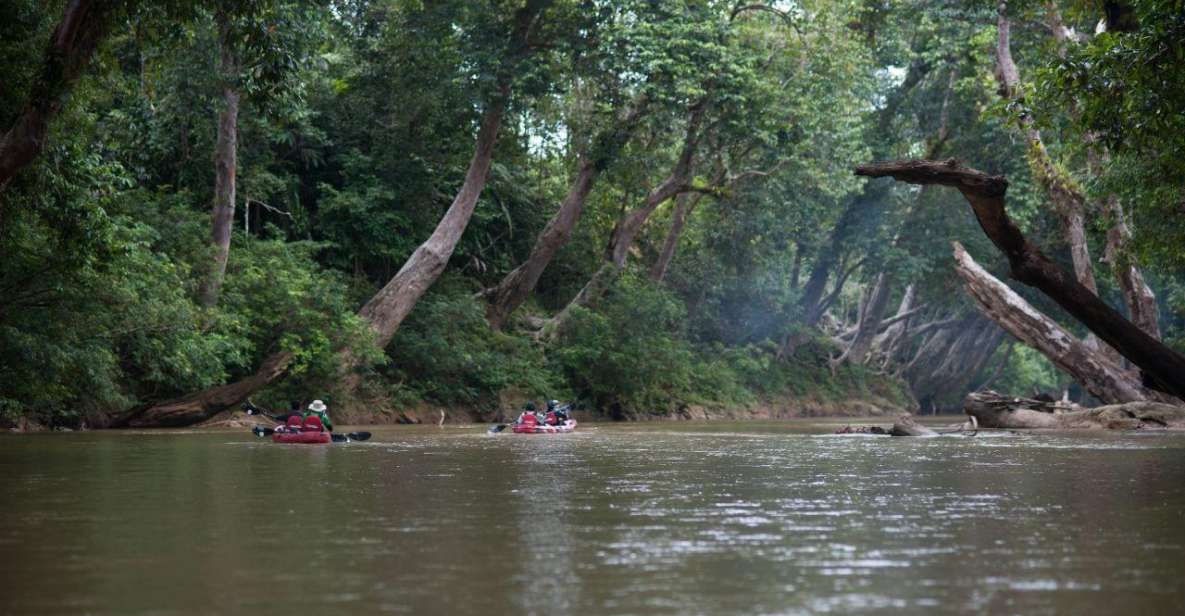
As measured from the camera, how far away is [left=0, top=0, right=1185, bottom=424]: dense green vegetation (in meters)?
17.0

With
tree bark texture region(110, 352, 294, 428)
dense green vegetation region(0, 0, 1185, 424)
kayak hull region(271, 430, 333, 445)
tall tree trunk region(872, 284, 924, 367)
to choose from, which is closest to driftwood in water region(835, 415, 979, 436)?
dense green vegetation region(0, 0, 1185, 424)

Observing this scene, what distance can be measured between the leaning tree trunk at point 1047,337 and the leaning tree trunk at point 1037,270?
31.6 ft

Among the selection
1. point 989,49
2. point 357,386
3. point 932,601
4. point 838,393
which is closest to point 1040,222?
point 989,49

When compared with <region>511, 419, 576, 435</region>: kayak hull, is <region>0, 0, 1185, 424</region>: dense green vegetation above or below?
above

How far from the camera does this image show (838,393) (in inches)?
2083

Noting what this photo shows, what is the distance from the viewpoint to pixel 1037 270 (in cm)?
1602

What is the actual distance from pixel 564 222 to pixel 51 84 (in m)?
22.0

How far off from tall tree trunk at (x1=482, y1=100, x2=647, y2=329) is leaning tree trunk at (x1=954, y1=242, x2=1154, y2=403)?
33.9 ft

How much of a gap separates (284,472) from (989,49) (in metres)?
28.1

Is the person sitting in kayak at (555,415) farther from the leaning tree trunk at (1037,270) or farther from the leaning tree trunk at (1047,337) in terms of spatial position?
the leaning tree trunk at (1037,270)

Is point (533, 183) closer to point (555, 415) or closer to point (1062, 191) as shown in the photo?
point (555, 415)

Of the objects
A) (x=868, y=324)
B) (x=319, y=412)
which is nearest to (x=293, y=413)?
(x=319, y=412)

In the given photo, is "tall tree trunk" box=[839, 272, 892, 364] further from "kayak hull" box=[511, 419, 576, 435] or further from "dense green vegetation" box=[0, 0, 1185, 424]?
"kayak hull" box=[511, 419, 576, 435]

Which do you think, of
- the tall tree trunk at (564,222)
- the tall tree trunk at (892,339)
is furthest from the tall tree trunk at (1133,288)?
the tall tree trunk at (892,339)
